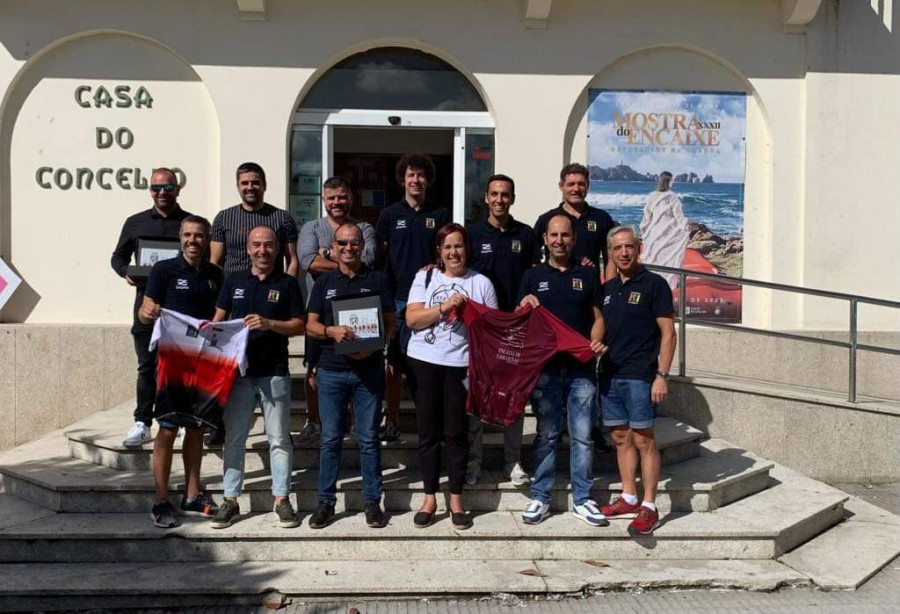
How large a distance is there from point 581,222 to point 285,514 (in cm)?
293

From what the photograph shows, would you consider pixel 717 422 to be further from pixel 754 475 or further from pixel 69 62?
pixel 69 62

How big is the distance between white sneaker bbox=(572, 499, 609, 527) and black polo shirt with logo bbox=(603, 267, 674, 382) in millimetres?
898

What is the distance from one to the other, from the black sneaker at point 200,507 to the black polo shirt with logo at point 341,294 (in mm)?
1181

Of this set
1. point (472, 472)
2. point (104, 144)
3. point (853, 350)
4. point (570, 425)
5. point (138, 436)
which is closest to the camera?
point (570, 425)

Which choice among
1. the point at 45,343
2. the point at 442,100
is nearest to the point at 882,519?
the point at 442,100

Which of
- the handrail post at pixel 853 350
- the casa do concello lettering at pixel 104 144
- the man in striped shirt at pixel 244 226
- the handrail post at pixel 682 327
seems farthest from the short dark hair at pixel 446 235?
the casa do concello lettering at pixel 104 144

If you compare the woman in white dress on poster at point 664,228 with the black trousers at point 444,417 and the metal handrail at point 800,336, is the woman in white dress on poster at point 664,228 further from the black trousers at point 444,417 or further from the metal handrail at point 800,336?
the black trousers at point 444,417

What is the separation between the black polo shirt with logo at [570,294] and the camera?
571 cm

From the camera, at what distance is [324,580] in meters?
5.16

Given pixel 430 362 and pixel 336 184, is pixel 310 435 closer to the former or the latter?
pixel 430 362

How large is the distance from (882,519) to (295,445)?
4.67 metres

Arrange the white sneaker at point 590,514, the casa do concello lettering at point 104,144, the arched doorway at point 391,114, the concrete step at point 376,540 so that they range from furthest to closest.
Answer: the arched doorway at point 391,114 → the casa do concello lettering at point 104,144 → the white sneaker at point 590,514 → the concrete step at point 376,540

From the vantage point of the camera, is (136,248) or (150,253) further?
(136,248)

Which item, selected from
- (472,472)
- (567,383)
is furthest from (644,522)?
(472,472)
